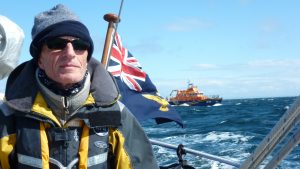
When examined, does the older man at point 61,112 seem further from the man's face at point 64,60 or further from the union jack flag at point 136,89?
the union jack flag at point 136,89

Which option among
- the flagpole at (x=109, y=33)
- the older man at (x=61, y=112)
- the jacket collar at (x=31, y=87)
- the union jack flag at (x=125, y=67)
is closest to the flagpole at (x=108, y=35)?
the flagpole at (x=109, y=33)

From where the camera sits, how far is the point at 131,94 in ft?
19.2

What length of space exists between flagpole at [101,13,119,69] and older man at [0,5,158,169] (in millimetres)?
2323

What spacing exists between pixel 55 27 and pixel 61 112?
0.34m

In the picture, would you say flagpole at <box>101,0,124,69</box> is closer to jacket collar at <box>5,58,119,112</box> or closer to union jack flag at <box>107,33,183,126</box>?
union jack flag at <box>107,33,183,126</box>

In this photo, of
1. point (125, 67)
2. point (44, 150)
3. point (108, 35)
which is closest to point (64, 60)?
point (44, 150)

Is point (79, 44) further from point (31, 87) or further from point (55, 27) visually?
point (31, 87)

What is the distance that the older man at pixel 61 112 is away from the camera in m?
1.87

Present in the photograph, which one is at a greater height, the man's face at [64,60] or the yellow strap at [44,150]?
the man's face at [64,60]

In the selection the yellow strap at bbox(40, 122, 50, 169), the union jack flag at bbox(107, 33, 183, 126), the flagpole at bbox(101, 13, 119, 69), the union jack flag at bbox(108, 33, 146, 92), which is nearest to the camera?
the yellow strap at bbox(40, 122, 50, 169)

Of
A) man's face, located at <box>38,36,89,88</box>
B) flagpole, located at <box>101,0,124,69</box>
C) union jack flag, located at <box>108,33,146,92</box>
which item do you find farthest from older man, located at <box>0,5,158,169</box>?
union jack flag, located at <box>108,33,146,92</box>

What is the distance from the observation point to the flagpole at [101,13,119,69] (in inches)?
172

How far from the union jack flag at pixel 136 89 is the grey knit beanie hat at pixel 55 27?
3544 millimetres

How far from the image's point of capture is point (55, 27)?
6.20 ft
